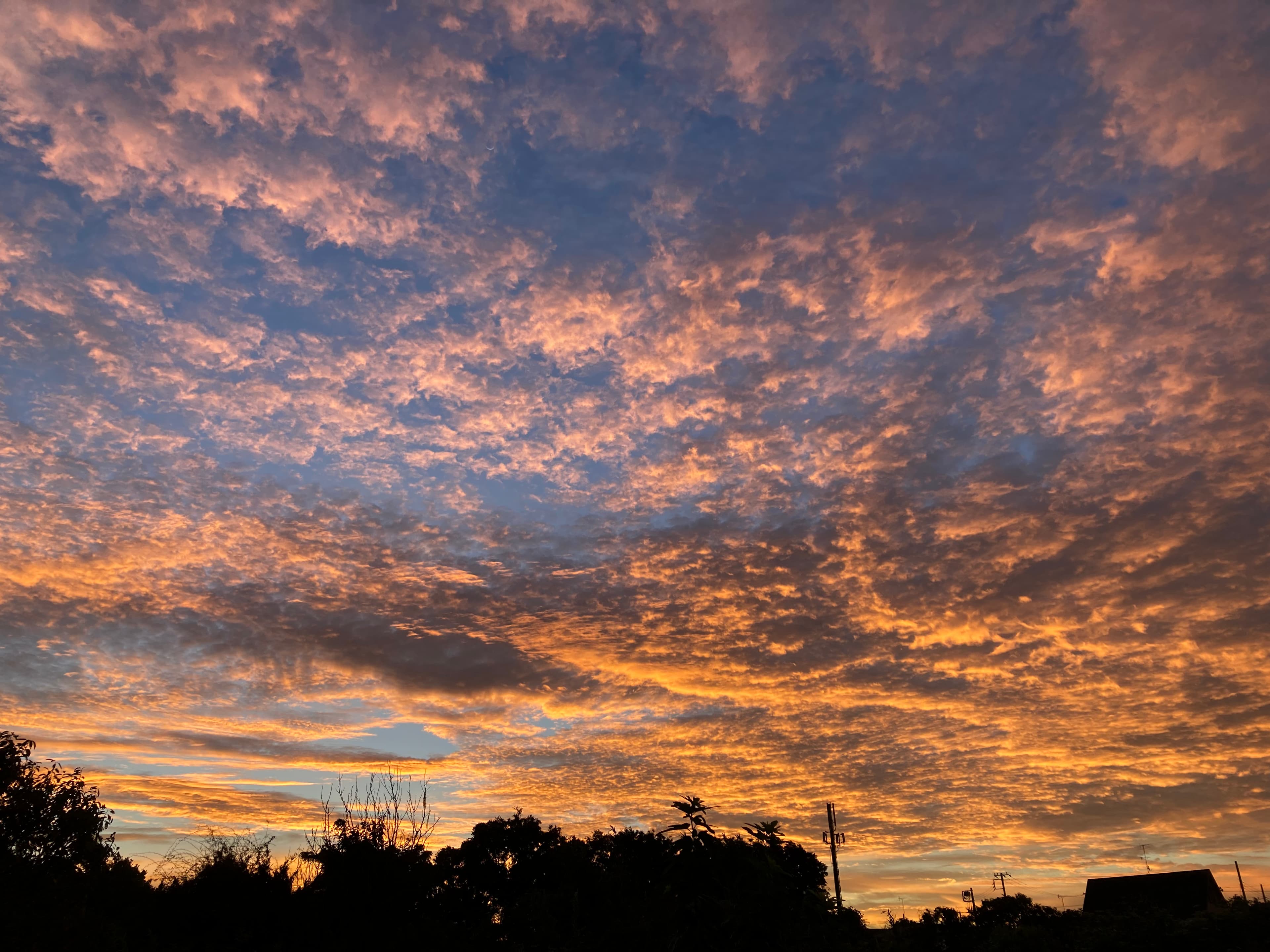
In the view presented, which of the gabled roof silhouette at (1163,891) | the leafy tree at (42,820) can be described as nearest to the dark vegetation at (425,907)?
the leafy tree at (42,820)

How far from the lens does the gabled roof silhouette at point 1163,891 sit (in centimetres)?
Result: 7806

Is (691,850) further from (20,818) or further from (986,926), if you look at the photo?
(986,926)

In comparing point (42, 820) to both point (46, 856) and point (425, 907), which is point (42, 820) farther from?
point (425, 907)

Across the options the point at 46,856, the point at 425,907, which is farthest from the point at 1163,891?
the point at 46,856

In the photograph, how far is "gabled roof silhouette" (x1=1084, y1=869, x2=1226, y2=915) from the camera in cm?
7806

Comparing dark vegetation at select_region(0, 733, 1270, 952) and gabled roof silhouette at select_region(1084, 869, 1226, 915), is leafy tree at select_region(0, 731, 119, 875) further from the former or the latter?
gabled roof silhouette at select_region(1084, 869, 1226, 915)

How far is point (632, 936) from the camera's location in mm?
24391

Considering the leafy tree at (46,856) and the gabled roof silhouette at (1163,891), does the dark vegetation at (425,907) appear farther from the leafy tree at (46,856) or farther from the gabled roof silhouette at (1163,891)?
the gabled roof silhouette at (1163,891)

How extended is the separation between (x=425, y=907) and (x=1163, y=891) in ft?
275

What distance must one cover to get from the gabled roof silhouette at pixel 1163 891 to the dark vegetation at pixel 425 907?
85.6 ft

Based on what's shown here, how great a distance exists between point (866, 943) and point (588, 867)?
34292mm

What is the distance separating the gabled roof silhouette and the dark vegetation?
85.6 ft

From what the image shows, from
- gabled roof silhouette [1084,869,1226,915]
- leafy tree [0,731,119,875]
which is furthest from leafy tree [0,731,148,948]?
gabled roof silhouette [1084,869,1226,915]

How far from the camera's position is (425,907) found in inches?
1243
